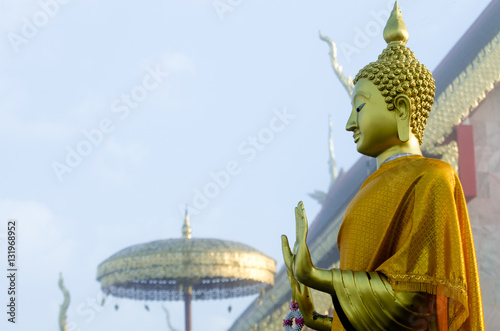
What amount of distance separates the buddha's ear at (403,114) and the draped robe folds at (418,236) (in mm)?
73

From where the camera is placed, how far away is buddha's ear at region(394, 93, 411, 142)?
2.51 meters

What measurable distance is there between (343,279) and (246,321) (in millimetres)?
7800

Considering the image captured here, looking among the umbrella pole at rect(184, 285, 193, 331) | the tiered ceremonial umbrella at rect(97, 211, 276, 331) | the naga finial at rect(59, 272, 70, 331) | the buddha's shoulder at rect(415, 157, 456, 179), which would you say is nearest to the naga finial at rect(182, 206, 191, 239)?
the tiered ceremonial umbrella at rect(97, 211, 276, 331)

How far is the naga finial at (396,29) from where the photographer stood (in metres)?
2.69

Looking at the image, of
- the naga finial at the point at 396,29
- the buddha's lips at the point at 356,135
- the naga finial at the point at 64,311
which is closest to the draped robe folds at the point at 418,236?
the buddha's lips at the point at 356,135

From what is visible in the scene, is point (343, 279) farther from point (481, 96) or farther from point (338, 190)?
point (338, 190)

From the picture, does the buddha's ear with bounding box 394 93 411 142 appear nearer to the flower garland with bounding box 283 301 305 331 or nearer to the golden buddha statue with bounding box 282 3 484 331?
the golden buddha statue with bounding box 282 3 484 331

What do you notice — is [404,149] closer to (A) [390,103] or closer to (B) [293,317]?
(A) [390,103]

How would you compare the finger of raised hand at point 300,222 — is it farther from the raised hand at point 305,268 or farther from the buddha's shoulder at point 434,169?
the buddha's shoulder at point 434,169

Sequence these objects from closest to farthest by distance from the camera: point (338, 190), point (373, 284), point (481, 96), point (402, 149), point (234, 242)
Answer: point (373, 284), point (402, 149), point (481, 96), point (234, 242), point (338, 190)

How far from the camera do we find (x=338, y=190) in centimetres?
1069

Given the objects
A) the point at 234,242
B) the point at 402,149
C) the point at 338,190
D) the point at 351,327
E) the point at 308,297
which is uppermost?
the point at 338,190

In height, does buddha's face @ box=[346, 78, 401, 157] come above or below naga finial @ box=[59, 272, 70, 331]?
below

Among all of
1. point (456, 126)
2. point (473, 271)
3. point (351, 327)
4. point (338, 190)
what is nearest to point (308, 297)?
point (351, 327)
